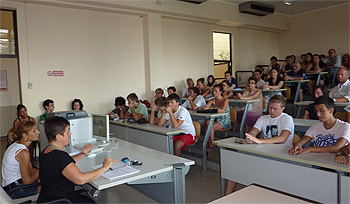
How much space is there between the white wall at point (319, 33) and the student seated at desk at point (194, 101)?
20.3 ft

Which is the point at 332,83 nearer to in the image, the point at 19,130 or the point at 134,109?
the point at 134,109

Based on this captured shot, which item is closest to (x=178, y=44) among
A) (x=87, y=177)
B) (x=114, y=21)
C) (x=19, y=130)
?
(x=114, y=21)

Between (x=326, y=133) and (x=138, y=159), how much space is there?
1.61 m

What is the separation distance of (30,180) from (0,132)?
5511 millimetres

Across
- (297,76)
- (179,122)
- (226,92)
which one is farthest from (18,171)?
(297,76)

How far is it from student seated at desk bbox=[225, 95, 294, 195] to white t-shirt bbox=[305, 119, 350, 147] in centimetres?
24

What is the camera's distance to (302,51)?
1016 centimetres

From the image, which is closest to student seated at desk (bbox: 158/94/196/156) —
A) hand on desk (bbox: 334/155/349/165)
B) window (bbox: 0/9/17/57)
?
hand on desk (bbox: 334/155/349/165)

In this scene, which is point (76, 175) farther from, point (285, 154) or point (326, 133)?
point (326, 133)

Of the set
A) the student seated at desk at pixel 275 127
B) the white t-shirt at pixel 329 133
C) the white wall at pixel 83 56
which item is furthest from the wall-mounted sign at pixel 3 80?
the white t-shirt at pixel 329 133

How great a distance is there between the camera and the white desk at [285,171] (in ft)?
6.11

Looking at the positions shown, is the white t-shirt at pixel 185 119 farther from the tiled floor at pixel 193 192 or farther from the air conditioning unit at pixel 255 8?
the air conditioning unit at pixel 255 8

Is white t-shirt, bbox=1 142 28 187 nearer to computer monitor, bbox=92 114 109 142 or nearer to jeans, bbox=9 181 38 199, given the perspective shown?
jeans, bbox=9 181 38 199

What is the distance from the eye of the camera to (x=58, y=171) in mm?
1814
